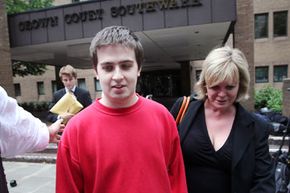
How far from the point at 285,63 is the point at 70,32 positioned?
62.4 feet

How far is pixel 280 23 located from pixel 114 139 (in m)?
26.3

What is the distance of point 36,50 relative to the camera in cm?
1407

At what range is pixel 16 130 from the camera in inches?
61.6

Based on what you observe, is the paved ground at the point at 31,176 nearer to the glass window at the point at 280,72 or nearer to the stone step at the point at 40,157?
the stone step at the point at 40,157

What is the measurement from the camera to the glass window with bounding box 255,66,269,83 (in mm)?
24938

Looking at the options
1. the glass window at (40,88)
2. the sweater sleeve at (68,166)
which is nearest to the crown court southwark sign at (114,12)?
the sweater sleeve at (68,166)

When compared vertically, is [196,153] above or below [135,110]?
below

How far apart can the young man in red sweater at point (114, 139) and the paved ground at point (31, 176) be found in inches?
151

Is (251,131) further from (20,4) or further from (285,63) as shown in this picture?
(285,63)

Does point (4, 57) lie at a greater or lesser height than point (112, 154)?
greater

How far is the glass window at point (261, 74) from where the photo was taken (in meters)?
24.9

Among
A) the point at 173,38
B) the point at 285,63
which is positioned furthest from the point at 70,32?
the point at 285,63

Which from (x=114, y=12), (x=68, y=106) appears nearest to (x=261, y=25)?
(x=114, y=12)

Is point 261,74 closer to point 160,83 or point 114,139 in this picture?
point 160,83
